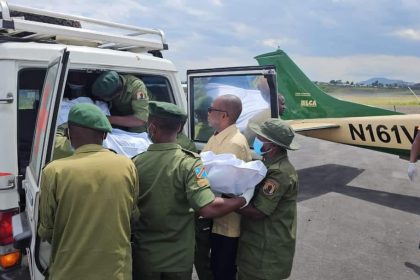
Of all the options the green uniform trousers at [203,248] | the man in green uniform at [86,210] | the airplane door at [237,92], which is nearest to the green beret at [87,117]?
the man in green uniform at [86,210]

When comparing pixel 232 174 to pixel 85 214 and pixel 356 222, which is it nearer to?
pixel 85 214

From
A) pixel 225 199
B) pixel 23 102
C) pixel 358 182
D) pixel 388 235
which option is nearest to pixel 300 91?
pixel 358 182

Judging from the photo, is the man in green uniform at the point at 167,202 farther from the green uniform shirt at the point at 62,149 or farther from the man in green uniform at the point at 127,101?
the man in green uniform at the point at 127,101

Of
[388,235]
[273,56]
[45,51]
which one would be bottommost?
[388,235]

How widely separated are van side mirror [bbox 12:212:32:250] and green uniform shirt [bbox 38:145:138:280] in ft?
0.76

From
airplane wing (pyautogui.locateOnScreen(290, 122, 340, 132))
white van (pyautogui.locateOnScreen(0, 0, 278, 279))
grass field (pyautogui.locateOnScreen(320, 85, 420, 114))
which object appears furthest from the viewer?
grass field (pyautogui.locateOnScreen(320, 85, 420, 114))

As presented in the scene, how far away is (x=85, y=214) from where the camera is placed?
6.02ft

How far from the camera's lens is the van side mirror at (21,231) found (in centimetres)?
208

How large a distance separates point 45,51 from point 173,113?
1.12m

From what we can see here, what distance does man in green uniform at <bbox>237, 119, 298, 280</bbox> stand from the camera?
2.38 meters

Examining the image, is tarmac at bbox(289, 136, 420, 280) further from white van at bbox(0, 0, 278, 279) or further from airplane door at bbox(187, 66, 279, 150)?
white van at bbox(0, 0, 278, 279)

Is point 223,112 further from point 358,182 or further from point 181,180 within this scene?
point 358,182

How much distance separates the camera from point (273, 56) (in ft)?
33.7

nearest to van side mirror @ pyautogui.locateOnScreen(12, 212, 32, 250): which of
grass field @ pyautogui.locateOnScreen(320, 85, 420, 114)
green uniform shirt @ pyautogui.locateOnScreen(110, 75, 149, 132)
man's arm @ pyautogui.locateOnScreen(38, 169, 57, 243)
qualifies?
man's arm @ pyautogui.locateOnScreen(38, 169, 57, 243)
